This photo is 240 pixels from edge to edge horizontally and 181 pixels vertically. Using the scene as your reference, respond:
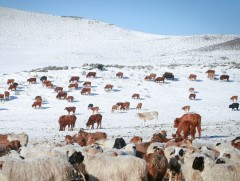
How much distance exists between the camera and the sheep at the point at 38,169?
27.8 feet

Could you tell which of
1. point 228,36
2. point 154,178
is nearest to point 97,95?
point 154,178

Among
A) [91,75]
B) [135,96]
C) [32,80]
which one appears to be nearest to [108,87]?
[135,96]

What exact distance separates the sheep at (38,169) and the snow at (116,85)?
33.4ft

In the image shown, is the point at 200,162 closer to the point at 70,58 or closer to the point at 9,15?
the point at 70,58

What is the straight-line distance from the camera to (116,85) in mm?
39750

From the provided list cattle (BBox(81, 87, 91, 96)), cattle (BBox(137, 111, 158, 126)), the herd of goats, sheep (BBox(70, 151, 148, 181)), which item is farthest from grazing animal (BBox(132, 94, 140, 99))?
sheep (BBox(70, 151, 148, 181))

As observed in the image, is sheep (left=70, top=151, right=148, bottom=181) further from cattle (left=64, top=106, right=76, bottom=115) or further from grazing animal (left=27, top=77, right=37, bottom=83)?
grazing animal (left=27, top=77, right=37, bottom=83)

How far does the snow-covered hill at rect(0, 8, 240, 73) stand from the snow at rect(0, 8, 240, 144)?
205 millimetres

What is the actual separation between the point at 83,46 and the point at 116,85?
46605 mm

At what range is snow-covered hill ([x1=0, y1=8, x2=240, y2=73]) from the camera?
212 feet

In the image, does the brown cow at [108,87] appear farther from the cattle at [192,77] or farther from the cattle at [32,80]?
the cattle at [192,77]

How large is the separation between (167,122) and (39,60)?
141ft

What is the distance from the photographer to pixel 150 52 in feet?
262

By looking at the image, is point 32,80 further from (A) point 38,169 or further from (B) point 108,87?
(A) point 38,169
